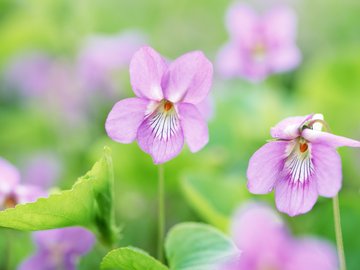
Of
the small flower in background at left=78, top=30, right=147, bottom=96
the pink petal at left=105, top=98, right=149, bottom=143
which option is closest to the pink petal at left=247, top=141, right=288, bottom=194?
the pink petal at left=105, top=98, right=149, bottom=143

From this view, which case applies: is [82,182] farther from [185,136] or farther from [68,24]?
[68,24]

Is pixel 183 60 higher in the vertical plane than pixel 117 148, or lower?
higher

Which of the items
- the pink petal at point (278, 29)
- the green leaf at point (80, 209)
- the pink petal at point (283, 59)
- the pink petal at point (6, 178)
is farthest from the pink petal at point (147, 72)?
the pink petal at point (278, 29)

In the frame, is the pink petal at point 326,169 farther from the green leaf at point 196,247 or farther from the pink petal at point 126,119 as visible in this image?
the pink petal at point 126,119

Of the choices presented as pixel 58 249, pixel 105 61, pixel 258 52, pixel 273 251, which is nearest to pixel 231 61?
pixel 258 52

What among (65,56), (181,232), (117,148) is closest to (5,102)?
(65,56)
